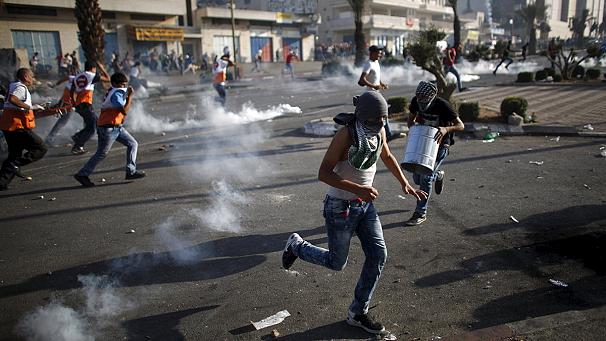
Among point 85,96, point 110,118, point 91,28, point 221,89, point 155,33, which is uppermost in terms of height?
point 155,33

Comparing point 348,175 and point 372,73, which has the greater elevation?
point 372,73

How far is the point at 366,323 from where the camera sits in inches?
121

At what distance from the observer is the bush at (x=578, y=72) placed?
20.1m

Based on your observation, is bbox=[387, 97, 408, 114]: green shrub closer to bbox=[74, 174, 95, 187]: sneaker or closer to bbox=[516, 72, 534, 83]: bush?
bbox=[74, 174, 95, 187]: sneaker

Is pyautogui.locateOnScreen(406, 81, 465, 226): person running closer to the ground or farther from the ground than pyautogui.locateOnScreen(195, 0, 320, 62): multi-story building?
closer to the ground

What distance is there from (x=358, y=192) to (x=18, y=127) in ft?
20.1

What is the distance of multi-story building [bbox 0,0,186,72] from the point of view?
95.3 feet

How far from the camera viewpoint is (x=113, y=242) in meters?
4.77

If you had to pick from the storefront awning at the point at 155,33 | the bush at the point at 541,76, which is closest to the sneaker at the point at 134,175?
the bush at the point at 541,76

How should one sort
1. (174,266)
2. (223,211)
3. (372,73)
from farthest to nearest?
(372,73) < (223,211) < (174,266)

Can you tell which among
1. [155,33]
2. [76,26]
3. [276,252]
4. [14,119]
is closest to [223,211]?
[276,252]

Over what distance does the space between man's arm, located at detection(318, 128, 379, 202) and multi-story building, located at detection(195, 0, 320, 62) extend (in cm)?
3904

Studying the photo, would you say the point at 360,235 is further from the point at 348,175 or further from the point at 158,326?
the point at 158,326

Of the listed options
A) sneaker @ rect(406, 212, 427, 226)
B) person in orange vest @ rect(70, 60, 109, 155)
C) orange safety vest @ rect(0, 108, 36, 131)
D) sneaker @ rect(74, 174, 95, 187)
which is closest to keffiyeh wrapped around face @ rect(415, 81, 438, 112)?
sneaker @ rect(406, 212, 427, 226)
